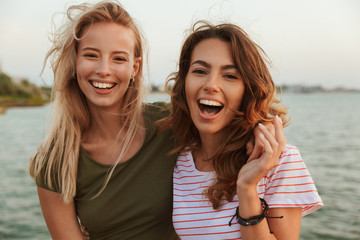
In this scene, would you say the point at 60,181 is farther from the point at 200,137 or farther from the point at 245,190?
the point at 245,190

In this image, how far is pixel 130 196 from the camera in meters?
2.70

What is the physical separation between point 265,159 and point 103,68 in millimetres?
1359

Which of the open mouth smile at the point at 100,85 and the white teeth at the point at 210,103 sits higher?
the white teeth at the point at 210,103

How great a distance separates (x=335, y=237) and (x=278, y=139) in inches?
270

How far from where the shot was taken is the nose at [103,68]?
2544mm

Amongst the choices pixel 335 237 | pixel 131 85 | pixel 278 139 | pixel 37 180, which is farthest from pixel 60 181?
pixel 335 237

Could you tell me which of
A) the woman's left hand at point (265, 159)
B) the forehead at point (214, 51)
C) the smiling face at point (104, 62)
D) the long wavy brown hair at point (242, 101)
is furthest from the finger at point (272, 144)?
Answer: the smiling face at point (104, 62)

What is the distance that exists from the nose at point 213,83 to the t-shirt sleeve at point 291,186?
587 mm

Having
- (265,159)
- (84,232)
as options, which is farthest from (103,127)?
(265,159)

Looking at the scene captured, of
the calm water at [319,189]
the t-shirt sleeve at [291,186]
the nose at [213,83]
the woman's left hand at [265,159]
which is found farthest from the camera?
the calm water at [319,189]

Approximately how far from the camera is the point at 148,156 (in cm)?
277

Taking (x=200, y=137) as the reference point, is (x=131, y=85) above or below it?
above

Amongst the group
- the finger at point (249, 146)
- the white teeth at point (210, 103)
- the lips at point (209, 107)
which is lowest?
the finger at point (249, 146)

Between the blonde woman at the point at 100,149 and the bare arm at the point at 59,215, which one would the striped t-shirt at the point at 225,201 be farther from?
the bare arm at the point at 59,215
